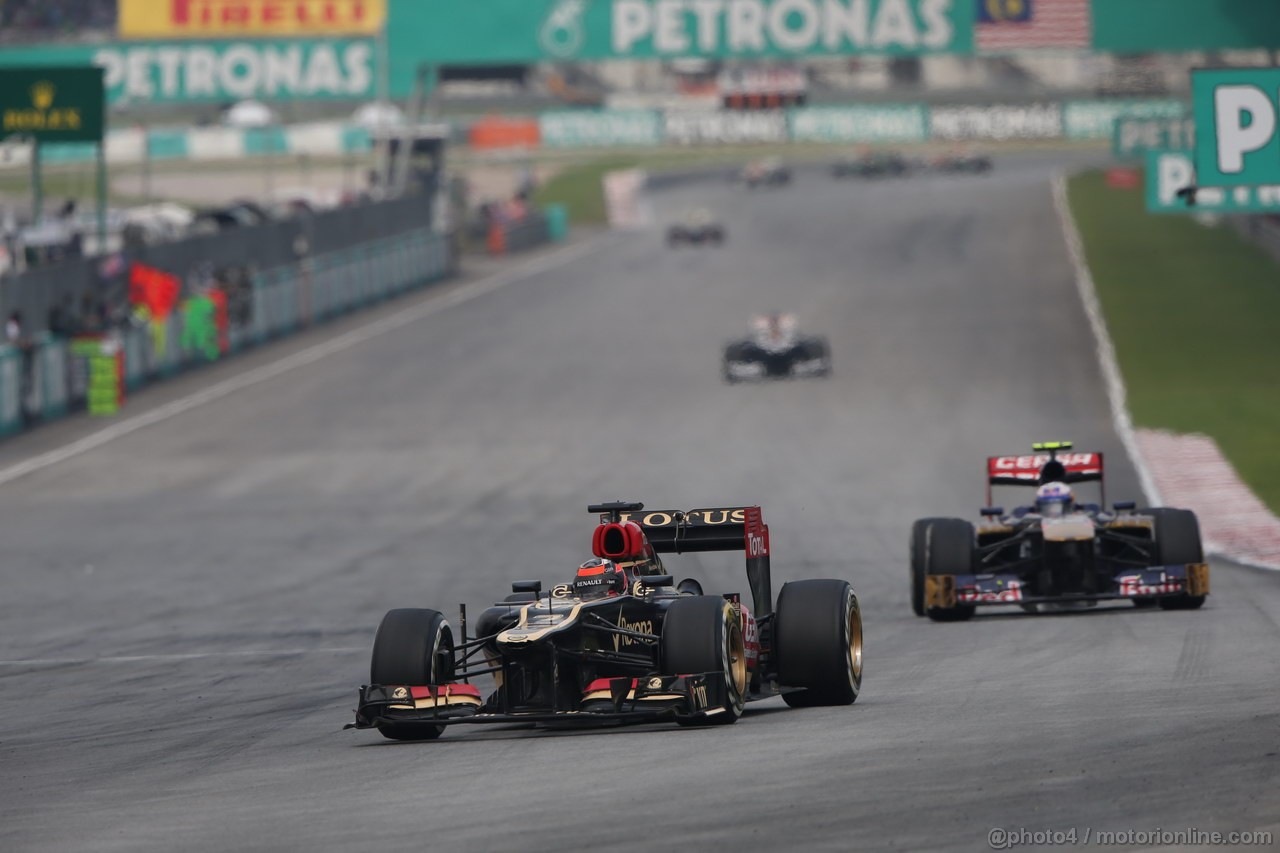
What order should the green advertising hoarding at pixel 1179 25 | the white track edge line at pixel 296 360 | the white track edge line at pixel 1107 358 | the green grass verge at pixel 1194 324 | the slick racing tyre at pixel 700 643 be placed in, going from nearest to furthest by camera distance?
the slick racing tyre at pixel 700 643, the white track edge line at pixel 1107 358, the green grass verge at pixel 1194 324, the white track edge line at pixel 296 360, the green advertising hoarding at pixel 1179 25

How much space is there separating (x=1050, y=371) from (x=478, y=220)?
3419 centimetres

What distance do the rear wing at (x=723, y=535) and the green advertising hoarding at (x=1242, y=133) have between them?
45.8ft

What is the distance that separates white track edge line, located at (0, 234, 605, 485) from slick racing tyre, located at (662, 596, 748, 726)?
74.0 ft

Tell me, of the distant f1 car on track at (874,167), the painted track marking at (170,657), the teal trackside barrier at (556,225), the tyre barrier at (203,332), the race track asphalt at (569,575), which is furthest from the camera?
the distant f1 car on track at (874,167)

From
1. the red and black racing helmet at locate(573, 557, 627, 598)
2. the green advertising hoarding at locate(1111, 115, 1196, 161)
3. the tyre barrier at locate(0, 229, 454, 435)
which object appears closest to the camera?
the red and black racing helmet at locate(573, 557, 627, 598)

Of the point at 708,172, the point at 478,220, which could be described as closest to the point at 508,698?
the point at 478,220

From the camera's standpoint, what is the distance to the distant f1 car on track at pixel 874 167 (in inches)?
3580

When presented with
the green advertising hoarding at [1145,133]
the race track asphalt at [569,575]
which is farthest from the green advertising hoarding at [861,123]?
the green advertising hoarding at [1145,133]

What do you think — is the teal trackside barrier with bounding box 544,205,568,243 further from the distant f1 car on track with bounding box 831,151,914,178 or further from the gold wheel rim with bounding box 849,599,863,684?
the gold wheel rim with bounding box 849,599,863,684

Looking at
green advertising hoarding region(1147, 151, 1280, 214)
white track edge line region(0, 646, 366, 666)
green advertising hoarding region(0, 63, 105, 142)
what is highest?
green advertising hoarding region(0, 63, 105, 142)

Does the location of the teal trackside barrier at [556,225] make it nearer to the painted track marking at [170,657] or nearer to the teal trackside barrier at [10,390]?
the teal trackside barrier at [10,390]

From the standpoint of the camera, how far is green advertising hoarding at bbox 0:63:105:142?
43.5m

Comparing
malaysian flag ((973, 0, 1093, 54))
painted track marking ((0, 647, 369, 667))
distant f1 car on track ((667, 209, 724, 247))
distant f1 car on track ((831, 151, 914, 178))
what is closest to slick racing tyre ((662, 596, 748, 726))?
painted track marking ((0, 647, 369, 667))

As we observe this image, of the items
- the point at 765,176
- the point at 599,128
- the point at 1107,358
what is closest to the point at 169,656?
the point at 1107,358
